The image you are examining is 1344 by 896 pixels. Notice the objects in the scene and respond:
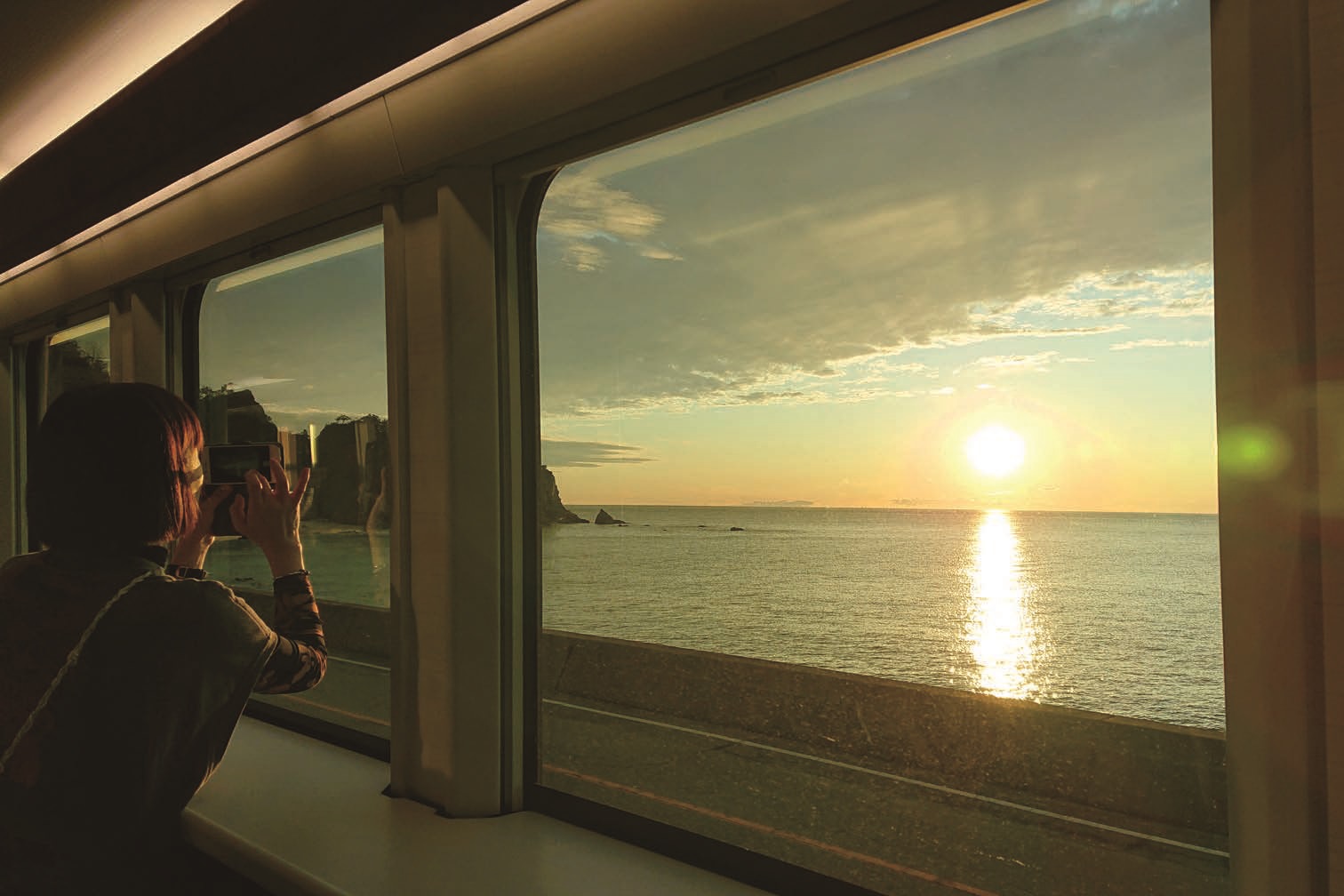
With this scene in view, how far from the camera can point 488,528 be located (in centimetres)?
193

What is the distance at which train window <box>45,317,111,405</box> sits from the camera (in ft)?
12.5

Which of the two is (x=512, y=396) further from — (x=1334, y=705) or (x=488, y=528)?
(x=1334, y=705)

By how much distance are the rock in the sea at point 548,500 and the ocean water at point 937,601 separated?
24027 mm

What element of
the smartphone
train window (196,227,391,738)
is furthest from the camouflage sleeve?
train window (196,227,391,738)

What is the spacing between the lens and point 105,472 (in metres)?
1.14

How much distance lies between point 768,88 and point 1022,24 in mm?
464

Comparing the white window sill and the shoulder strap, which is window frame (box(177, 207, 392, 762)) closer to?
the white window sill

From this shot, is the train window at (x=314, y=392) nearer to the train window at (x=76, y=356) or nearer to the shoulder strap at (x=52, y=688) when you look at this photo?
the train window at (x=76, y=356)

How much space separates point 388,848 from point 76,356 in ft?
11.9

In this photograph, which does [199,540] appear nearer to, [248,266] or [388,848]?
[388,848]

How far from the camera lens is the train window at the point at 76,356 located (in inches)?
150

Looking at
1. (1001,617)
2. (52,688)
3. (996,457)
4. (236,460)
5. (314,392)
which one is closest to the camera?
(52,688)

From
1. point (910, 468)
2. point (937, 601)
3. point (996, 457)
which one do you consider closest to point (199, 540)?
point (996, 457)

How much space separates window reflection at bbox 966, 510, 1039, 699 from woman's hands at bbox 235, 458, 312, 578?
35.2 meters
